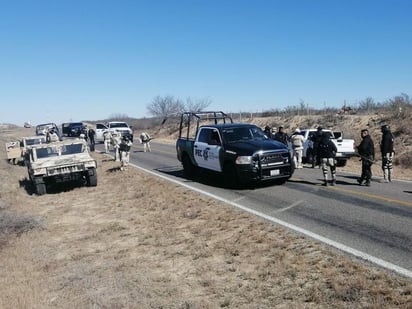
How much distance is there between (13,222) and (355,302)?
30.3 ft

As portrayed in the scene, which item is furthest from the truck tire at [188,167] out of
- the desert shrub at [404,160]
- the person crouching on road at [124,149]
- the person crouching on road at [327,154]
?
the desert shrub at [404,160]

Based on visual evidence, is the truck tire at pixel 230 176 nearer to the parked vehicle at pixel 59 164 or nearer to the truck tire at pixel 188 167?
the truck tire at pixel 188 167

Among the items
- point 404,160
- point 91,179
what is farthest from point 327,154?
point 404,160

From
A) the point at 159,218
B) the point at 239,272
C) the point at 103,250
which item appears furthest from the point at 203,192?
the point at 239,272

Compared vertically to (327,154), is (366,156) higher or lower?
lower

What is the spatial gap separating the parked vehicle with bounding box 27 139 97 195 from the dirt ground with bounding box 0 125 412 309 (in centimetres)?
344

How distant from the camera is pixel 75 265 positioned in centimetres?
865

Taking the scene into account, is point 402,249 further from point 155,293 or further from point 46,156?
point 46,156

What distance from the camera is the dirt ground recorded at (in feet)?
19.6

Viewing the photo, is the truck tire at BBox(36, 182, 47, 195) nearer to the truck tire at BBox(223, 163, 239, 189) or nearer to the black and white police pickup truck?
the black and white police pickup truck

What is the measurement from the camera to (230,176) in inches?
569

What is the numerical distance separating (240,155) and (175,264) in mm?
6388

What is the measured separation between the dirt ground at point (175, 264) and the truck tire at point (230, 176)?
152 cm

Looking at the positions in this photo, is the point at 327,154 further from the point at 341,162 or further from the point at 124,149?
the point at 124,149
